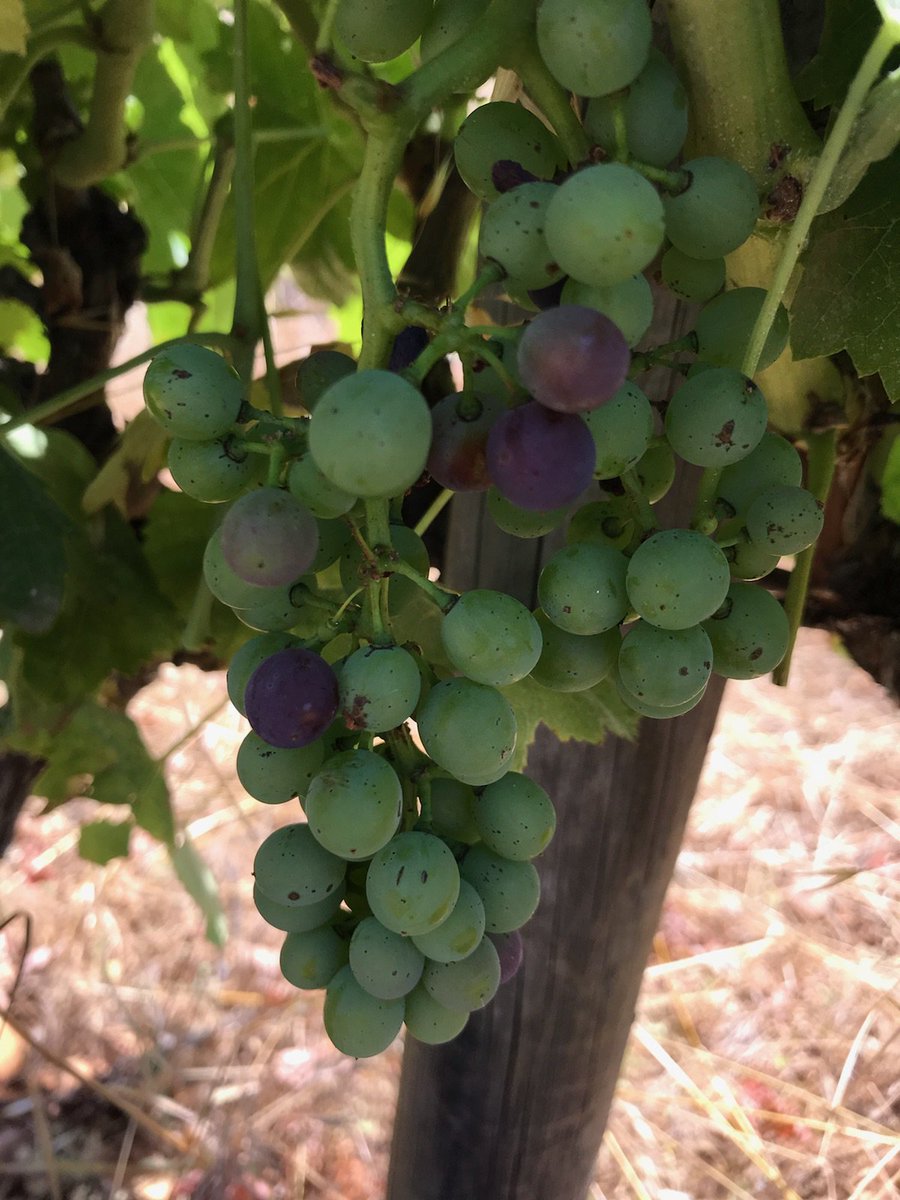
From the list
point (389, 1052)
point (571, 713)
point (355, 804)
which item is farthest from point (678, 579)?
point (389, 1052)

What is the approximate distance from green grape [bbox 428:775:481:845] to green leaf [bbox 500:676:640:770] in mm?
201

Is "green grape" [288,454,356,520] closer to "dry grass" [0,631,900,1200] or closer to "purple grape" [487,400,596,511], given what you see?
"purple grape" [487,400,596,511]

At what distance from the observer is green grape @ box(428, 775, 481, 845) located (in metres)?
0.44

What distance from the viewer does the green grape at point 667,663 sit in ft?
1.29

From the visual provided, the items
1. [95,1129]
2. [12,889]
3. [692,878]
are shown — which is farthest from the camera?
[692,878]

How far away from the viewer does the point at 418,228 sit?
86 centimetres

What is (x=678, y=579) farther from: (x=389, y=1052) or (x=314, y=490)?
(x=389, y=1052)

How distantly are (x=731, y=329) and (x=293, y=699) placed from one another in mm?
227

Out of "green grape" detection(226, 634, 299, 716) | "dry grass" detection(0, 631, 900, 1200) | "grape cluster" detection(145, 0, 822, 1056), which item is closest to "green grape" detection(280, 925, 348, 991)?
"grape cluster" detection(145, 0, 822, 1056)

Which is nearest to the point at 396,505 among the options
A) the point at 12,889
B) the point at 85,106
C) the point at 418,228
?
the point at 418,228

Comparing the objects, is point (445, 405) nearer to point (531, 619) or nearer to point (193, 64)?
point (531, 619)

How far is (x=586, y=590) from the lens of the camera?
0.39 metres

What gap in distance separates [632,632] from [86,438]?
2.44 feet

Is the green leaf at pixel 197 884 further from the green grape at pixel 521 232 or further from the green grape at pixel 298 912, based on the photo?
the green grape at pixel 521 232
